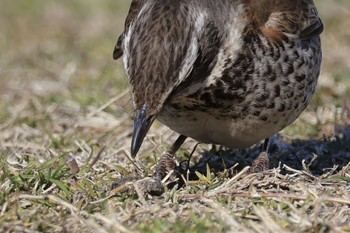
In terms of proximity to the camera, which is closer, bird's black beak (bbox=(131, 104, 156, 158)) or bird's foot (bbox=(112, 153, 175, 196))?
bird's black beak (bbox=(131, 104, 156, 158))

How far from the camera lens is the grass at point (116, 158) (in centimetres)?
486

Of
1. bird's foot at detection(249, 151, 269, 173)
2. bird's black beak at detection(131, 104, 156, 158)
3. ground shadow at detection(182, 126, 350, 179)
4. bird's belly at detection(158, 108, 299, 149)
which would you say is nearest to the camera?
bird's black beak at detection(131, 104, 156, 158)

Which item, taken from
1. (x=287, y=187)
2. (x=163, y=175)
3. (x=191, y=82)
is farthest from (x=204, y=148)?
(x=191, y=82)

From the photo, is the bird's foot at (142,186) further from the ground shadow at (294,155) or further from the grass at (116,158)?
the ground shadow at (294,155)

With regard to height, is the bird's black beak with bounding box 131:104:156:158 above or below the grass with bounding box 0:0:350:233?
above

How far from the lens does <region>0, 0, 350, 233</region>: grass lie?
4863 millimetres

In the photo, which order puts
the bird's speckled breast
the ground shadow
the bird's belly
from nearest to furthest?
the bird's speckled breast
the bird's belly
the ground shadow

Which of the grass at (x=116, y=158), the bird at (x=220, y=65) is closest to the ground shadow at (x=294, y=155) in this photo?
the grass at (x=116, y=158)

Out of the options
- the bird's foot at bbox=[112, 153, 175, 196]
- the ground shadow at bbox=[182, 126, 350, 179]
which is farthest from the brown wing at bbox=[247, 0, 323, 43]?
the bird's foot at bbox=[112, 153, 175, 196]

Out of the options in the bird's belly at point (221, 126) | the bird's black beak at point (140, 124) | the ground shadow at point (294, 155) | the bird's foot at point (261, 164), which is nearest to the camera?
the bird's black beak at point (140, 124)

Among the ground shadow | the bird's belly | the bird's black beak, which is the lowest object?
the ground shadow

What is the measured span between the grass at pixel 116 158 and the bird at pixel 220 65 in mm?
370

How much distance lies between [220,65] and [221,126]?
0.54 m

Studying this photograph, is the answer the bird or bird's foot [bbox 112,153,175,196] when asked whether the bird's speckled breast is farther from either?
bird's foot [bbox 112,153,175,196]
